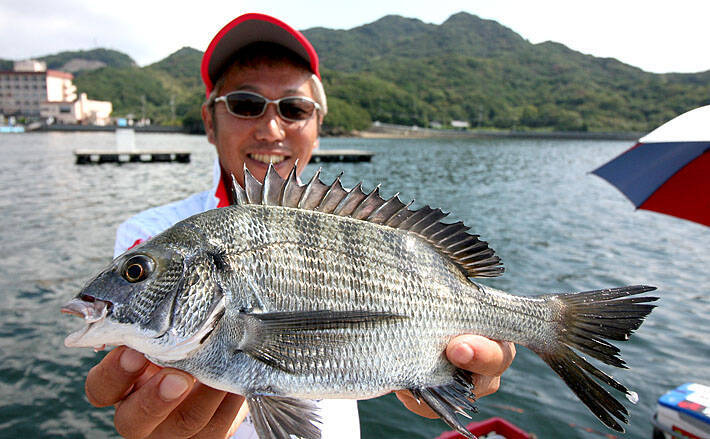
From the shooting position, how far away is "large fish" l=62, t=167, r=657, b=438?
165 centimetres

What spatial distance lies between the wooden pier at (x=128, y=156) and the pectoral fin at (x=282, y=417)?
4462cm

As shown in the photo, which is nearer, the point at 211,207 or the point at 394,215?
the point at 394,215

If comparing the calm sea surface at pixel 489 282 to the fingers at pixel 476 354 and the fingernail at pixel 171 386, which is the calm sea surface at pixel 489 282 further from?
the fingernail at pixel 171 386

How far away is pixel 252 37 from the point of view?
3.04 m

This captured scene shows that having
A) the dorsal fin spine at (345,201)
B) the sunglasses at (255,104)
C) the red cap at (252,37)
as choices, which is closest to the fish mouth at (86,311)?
the dorsal fin spine at (345,201)

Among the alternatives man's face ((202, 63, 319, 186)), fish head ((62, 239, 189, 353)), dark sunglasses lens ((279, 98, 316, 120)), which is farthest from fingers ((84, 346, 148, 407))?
dark sunglasses lens ((279, 98, 316, 120))

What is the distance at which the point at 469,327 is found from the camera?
208 cm

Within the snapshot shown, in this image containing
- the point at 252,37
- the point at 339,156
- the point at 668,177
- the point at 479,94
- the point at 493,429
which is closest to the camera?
the point at 252,37

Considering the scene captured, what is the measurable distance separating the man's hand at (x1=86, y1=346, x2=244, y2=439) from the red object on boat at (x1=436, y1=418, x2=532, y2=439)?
332 centimetres

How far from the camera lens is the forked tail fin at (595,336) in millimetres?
1961

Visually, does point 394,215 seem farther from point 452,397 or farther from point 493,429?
point 493,429

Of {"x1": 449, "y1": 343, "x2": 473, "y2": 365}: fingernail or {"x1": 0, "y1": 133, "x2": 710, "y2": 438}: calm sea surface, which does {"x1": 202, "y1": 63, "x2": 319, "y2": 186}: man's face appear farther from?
{"x1": 0, "y1": 133, "x2": 710, "y2": 438}: calm sea surface

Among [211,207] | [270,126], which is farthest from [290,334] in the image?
[270,126]

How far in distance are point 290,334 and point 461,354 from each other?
788 millimetres
